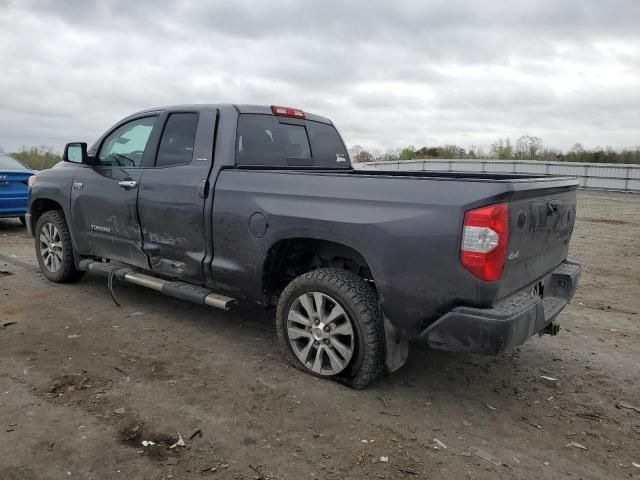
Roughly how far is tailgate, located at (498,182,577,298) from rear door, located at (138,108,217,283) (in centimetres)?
230

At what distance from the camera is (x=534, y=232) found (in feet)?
10.7

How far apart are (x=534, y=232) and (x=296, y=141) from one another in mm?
2377

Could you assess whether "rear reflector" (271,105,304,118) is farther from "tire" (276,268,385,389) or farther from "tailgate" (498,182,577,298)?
"tailgate" (498,182,577,298)

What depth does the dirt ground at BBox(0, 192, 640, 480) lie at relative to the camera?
8.91 feet

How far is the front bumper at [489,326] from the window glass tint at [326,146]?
8.11 ft

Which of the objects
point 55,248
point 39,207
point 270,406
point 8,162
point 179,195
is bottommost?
point 270,406

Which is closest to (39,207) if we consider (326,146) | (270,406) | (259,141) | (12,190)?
(259,141)

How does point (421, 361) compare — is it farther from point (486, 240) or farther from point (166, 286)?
point (166, 286)


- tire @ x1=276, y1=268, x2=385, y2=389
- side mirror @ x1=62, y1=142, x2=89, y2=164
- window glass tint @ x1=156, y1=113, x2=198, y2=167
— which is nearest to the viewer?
tire @ x1=276, y1=268, x2=385, y2=389

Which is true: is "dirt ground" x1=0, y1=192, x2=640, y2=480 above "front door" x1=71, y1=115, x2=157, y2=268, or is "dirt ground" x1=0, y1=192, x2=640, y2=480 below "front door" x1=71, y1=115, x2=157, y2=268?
below

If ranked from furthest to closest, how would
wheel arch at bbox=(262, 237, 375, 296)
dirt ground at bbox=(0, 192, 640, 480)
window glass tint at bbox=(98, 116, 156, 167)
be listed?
window glass tint at bbox=(98, 116, 156, 167)
wheel arch at bbox=(262, 237, 375, 296)
dirt ground at bbox=(0, 192, 640, 480)

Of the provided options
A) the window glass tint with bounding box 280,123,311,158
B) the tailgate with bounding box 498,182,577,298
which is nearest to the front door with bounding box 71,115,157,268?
the window glass tint with bounding box 280,123,311,158

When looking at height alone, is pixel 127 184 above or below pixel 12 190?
above

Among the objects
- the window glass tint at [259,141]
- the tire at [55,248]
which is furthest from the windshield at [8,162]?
the window glass tint at [259,141]
